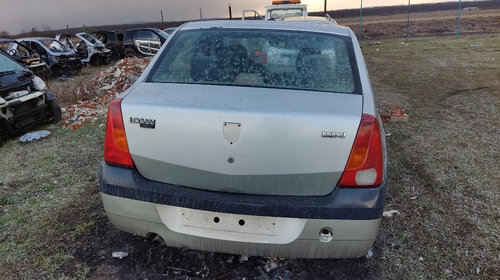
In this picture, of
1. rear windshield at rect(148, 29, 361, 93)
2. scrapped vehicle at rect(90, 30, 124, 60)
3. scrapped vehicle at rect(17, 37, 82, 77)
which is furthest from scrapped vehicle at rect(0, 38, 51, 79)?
rear windshield at rect(148, 29, 361, 93)

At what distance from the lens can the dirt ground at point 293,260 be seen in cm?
230

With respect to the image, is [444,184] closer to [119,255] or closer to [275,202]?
[275,202]

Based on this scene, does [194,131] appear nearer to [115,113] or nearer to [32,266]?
[115,113]

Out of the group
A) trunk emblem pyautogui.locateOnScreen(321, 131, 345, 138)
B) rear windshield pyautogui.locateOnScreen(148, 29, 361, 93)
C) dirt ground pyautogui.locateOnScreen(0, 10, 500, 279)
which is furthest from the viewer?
dirt ground pyautogui.locateOnScreen(0, 10, 500, 279)

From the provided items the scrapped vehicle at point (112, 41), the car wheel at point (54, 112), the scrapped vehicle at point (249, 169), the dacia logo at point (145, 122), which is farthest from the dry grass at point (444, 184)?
the scrapped vehicle at point (112, 41)

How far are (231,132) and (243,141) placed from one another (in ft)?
0.25

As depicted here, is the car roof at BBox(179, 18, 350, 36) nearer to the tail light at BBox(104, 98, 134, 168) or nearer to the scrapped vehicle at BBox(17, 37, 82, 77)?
the tail light at BBox(104, 98, 134, 168)

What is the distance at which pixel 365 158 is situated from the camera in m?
1.77

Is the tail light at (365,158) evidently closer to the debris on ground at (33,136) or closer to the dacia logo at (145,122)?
the dacia logo at (145,122)

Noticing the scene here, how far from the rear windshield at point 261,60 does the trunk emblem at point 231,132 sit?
51 cm

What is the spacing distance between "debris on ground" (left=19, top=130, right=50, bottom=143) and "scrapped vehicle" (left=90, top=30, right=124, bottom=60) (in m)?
12.0

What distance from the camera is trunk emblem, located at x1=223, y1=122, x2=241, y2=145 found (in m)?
1.73

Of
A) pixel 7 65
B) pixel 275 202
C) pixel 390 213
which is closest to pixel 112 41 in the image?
pixel 7 65

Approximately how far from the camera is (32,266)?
7.75 ft
